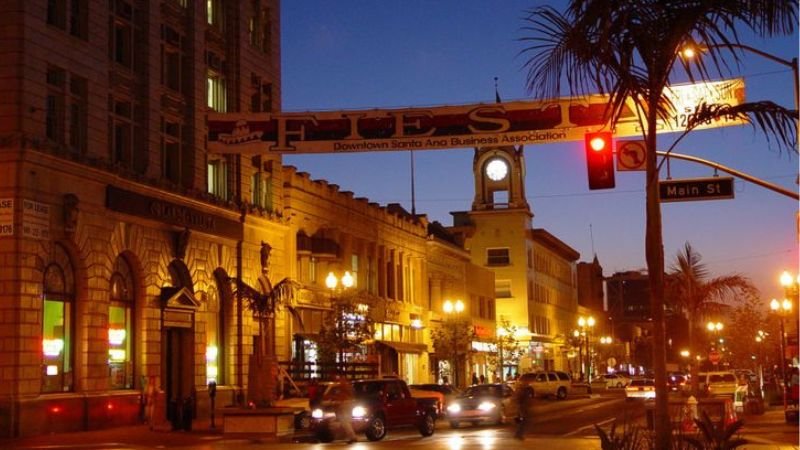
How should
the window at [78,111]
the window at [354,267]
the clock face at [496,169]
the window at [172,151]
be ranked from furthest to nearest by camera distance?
the clock face at [496,169], the window at [354,267], the window at [172,151], the window at [78,111]

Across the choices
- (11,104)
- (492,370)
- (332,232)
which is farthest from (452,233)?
(11,104)

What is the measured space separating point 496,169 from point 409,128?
6948cm

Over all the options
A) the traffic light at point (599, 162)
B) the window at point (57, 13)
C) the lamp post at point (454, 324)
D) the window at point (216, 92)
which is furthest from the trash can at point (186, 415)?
the lamp post at point (454, 324)

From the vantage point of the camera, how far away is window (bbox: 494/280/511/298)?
100 meters

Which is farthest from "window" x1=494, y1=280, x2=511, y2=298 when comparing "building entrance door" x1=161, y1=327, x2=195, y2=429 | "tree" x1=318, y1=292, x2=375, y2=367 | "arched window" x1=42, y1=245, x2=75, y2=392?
"arched window" x1=42, y1=245, x2=75, y2=392

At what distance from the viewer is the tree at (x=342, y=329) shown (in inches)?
1861

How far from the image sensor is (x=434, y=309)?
70.9 meters

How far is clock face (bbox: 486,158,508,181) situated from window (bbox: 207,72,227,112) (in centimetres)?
5886

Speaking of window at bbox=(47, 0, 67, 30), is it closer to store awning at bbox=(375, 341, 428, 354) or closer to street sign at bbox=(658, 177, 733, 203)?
street sign at bbox=(658, 177, 733, 203)

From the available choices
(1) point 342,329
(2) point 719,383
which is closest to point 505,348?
(2) point 719,383

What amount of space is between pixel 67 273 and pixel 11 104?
18.3ft

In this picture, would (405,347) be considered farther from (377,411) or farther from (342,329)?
(377,411)

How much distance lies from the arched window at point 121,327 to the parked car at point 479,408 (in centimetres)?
1104

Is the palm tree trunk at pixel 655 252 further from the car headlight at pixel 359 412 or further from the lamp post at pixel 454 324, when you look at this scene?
the lamp post at pixel 454 324
